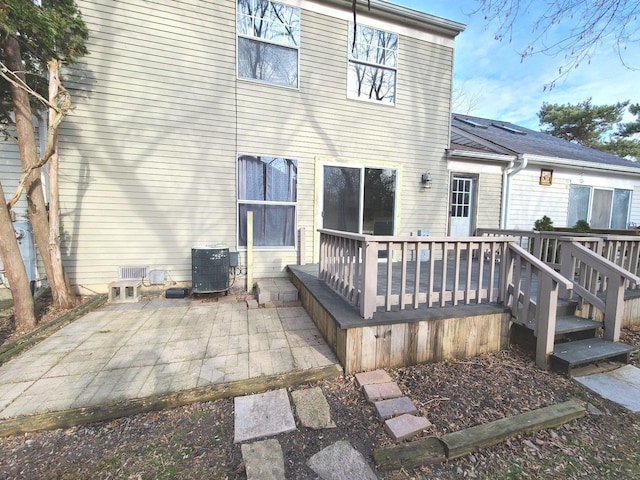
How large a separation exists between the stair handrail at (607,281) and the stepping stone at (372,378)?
2509 mm

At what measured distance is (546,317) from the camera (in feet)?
8.64

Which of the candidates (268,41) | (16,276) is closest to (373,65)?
(268,41)

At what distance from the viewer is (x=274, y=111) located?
489cm

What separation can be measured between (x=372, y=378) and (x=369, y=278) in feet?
2.73

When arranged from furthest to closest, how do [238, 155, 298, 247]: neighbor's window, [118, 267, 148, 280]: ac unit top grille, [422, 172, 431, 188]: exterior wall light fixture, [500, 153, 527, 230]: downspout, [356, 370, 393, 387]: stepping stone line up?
[500, 153, 527, 230]: downspout
[422, 172, 431, 188]: exterior wall light fixture
[238, 155, 298, 247]: neighbor's window
[118, 267, 148, 280]: ac unit top grille
[356, 370, 393, 387]: stepping stone

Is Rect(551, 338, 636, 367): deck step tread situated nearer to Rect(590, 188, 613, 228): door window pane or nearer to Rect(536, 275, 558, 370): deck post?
Rect(536, 275, 558, 370): deck post

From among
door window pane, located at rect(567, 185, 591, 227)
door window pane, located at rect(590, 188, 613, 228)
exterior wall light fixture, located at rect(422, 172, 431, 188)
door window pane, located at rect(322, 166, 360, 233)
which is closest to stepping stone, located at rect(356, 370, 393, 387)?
door window pane, located at rect(322, 166, 360, 233)

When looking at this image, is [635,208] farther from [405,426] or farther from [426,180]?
[405,426]

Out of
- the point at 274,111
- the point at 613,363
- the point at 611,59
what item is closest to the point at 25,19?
the point at 274,111

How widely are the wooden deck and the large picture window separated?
6455 mm

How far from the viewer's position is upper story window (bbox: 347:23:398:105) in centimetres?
525

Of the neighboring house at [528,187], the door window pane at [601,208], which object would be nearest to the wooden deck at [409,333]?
the neighboring house at [528,187]

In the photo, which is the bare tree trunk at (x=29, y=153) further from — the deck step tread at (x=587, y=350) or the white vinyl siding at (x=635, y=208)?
the white vinyl siding at (x=635, y=208)

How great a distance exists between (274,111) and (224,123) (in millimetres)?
876
